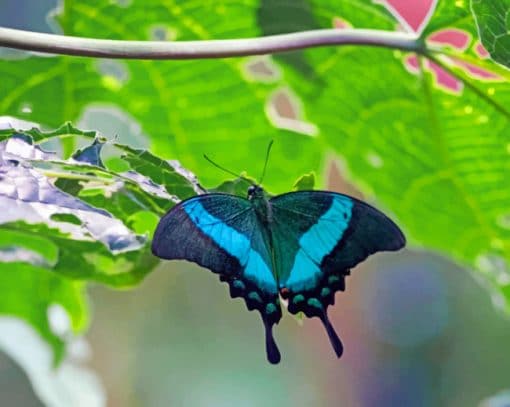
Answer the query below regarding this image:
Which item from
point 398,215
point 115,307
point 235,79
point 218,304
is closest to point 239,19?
point 235,79

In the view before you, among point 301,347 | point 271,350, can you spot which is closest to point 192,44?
point 271,350

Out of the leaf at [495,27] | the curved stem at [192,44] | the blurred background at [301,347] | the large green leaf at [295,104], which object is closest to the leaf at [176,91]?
the large green leaf at [295,104]

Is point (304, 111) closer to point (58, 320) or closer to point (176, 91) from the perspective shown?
point (176, 91)

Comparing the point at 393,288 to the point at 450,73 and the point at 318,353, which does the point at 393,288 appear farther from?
A: the point at 450,73

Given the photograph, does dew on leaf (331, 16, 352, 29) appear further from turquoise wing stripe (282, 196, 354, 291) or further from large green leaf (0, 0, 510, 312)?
turquoise wing stripe (282, 196, 354, 291)

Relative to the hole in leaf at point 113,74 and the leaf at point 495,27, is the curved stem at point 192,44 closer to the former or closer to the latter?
the leaf at point 495,27

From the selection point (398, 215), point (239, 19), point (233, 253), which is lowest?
point (398, 215)

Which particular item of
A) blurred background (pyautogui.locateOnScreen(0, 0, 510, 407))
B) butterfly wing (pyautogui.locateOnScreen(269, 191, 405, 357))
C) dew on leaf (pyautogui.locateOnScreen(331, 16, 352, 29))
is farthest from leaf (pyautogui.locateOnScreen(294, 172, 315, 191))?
blurred background (pyautogui.locateOnScreen(0, 0, 510, 407))

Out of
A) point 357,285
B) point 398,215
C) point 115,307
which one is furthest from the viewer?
point 357,285
